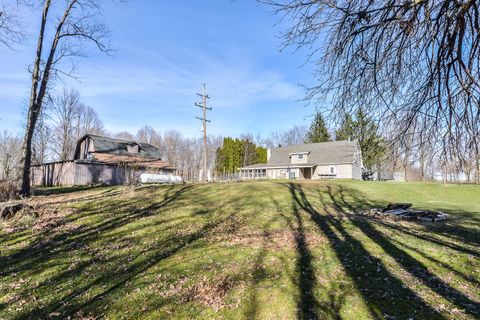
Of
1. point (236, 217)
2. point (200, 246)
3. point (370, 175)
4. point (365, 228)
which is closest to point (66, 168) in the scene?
point (236, 217)

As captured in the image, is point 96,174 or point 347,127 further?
point 96,174

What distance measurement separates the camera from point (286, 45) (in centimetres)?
437

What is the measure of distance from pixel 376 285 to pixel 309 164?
111ft

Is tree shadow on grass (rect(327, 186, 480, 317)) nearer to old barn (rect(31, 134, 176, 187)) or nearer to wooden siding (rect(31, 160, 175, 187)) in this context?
old barn (rect(31, 134, 176, 187))

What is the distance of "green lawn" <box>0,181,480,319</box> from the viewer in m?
4.84

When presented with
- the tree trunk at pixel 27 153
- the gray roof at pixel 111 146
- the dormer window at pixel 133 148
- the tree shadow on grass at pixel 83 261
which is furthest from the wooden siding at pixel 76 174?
the tree shadow on grass at pixel 83 261

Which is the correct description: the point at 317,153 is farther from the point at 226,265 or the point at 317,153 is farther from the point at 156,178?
the point at 226,265

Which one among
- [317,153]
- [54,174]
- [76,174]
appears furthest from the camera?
[317,153]

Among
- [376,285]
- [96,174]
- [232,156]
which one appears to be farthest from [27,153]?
[232,156]

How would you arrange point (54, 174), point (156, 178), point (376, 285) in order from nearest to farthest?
point (376, 285)
point (156, 178)
point (54, 174)

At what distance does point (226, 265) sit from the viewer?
21.3 ft

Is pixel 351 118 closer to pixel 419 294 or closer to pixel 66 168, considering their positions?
pixel 419 294

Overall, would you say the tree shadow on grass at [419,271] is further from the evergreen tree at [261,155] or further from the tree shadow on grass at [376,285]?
the evergreen tree at [261,155]

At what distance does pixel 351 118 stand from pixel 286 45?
1706mm
